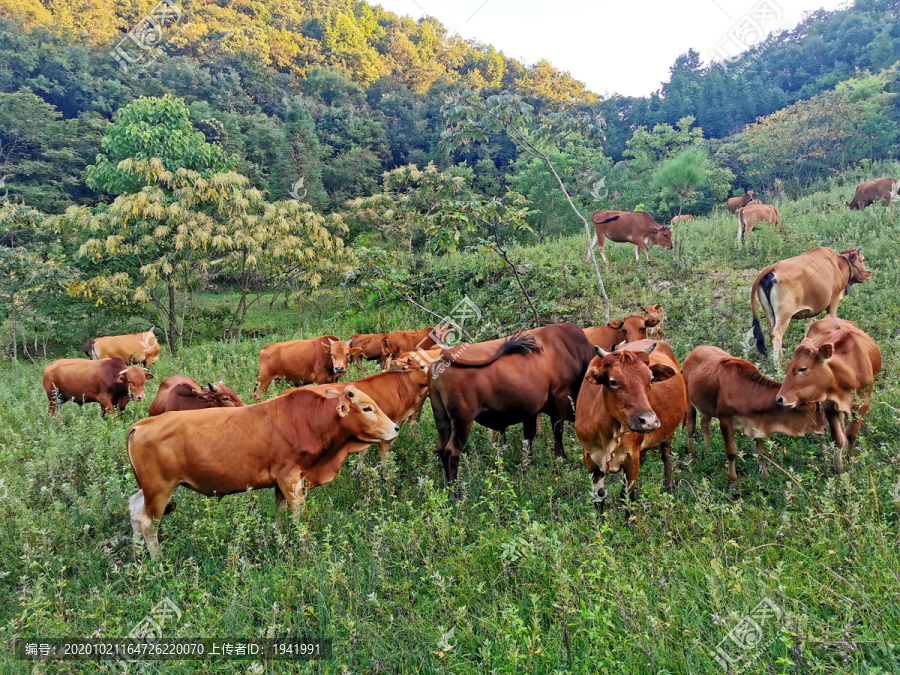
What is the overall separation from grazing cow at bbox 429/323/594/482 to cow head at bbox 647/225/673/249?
9136 millimetres

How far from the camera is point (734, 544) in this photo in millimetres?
3516

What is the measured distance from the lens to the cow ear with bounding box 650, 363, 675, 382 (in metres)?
4.40

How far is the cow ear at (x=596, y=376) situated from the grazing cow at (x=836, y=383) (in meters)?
1.86

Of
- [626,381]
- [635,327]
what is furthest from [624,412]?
[635,327]

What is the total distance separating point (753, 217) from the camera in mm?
14133

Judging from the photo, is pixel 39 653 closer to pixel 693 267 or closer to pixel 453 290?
pixel 453 290

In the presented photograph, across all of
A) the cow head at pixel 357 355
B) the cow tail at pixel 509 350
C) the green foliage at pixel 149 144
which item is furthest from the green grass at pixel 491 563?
the green foliage at pixel 149 144

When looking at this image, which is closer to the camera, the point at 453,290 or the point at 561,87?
the point at 453,290

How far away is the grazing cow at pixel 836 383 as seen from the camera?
479cm

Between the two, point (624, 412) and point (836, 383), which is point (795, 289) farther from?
point (624, 412)

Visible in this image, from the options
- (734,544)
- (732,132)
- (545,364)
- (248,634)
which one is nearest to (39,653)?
(248,634)

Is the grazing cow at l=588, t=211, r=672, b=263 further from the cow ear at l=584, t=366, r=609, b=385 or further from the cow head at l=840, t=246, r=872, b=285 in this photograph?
the cow ear at l=584, t=366, r=609, b=385

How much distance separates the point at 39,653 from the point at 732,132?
6567cm

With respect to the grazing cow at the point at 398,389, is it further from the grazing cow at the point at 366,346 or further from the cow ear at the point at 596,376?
the grazing cow at the point at 366,346
